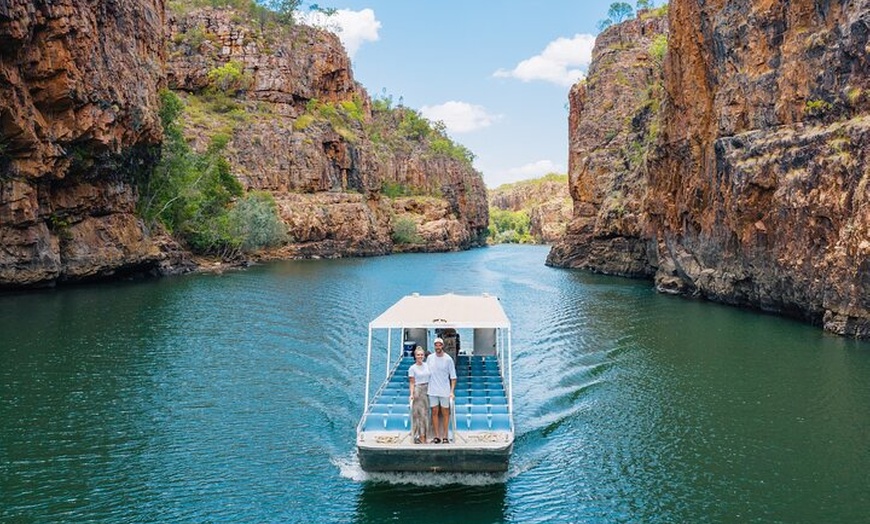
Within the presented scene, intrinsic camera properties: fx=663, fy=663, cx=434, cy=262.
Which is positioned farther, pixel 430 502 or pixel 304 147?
pixel 304 147

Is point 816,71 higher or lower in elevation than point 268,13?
lower

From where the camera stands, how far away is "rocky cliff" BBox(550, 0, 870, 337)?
33.0 metres

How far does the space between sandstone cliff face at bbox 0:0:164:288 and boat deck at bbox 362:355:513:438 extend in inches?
1323

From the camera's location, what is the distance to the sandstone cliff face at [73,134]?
42312 mm

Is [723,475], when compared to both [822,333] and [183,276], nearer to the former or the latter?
[822,333]

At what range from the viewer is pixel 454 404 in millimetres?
16641

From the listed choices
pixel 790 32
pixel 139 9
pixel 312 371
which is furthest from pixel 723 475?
pixel 139 9

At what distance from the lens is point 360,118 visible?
14812cm

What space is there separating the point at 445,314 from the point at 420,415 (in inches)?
201

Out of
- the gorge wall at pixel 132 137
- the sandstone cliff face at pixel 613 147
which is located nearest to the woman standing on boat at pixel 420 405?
the gorge wall at pixel 132 137

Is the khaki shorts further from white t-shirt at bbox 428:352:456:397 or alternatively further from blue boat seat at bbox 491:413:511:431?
blue boat seat at bbox 491:413:511:431

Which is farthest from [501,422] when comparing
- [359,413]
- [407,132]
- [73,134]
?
[407,132]

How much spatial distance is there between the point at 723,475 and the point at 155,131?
56.0 meters

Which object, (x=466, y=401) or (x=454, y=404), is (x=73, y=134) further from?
(x=454, y=404)
